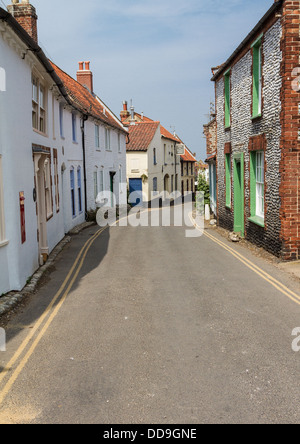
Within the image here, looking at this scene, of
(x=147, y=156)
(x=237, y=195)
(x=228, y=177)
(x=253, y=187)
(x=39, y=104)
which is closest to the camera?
(x=39, y=104)

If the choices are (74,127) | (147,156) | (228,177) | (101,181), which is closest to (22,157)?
(228,177)

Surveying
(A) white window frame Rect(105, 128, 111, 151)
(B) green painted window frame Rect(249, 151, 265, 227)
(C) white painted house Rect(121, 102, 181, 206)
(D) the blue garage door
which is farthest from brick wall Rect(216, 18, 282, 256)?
(C) white painted house Rect(121, 102, 181, 206)

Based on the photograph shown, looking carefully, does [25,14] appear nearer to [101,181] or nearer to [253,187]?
[253,187]

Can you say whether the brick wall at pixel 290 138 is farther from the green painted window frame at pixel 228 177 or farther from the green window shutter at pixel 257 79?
the green painted window frame at pixel 228 177

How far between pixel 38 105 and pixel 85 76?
22.7m

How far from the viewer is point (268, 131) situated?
13953mm

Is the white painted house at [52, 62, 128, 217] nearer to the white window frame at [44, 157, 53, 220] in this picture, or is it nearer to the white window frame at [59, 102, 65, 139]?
the white window frame at [59, 102, 65, 139]

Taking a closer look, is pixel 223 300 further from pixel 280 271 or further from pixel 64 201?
pixel 64 201

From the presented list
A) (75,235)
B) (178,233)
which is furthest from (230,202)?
(75,235)

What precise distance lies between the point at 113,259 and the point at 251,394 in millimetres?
9354

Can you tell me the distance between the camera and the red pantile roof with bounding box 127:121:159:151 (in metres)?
42.6

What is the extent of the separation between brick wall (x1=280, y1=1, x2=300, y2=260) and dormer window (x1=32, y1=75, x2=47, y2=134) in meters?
7.37

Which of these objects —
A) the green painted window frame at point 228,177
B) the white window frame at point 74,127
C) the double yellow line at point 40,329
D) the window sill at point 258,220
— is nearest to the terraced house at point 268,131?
the window sill at point 258,220

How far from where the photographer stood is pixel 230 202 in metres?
20.2
